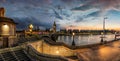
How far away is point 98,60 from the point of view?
31.0m

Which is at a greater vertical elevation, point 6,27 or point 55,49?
point 6,27

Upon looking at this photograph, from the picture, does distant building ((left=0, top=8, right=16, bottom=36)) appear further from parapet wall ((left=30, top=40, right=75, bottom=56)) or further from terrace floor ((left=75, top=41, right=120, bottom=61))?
terrace floor ((left=75, top=41, right=120, bottom=61))

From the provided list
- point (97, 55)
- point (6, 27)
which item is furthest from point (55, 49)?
point (6, 27)

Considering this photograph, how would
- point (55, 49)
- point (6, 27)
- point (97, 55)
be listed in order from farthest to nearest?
point (55, 49), point (97, 55), point (6, 27)

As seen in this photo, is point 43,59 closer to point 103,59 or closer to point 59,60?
point 59,60

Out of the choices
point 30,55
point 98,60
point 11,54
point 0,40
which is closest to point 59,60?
point 30,55

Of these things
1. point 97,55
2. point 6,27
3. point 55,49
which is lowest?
point 97,55

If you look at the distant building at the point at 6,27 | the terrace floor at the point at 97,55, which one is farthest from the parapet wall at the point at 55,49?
the distant building at the point at 6,27

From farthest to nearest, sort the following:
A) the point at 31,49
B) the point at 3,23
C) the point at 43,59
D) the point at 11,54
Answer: the point at 3,23
the point at 31,49
the point at 43,59
the point at 11,54

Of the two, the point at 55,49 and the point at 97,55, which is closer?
the point at 97,55

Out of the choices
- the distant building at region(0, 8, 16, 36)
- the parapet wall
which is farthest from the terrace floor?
the distant building at region(0, 8, 16, 36)

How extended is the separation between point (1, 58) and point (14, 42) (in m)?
7.65

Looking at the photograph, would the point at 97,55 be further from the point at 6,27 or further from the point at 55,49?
the point at 6,27

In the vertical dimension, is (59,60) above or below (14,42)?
below
